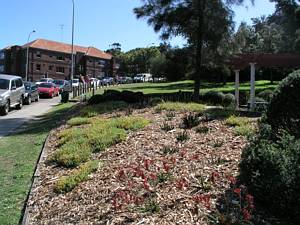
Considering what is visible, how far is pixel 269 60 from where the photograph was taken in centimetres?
2150

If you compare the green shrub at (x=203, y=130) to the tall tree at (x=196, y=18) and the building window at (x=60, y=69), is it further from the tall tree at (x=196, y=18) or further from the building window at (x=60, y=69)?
the building window at (x=60, y=69)

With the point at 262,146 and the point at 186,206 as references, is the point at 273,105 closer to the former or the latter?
the point at 262,146

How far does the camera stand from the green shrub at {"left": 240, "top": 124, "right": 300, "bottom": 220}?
533 cm

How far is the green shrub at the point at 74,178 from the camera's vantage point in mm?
7403

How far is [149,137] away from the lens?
31.9ft

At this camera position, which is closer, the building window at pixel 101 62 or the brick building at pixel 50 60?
the brick building at pixel 50 60

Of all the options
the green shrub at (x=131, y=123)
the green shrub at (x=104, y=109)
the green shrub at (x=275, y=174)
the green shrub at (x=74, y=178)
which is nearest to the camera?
the green shrub at (x=275, y=174)

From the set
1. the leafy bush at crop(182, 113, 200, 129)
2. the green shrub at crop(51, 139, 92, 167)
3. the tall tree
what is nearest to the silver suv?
the tall tree

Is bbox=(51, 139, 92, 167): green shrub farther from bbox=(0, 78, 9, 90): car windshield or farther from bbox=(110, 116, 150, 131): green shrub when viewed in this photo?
bbox=(0, 78, 9, 90): car windshield

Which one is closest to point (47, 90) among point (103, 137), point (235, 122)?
point (103, 137)

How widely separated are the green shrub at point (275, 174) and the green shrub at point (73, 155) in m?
3.53

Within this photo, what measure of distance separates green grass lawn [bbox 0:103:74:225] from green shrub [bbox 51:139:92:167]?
0.61 m

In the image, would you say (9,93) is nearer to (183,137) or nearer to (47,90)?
(47,90)

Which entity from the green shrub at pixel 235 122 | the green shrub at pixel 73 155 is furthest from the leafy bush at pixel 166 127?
the green shrub at pixel 73 155
